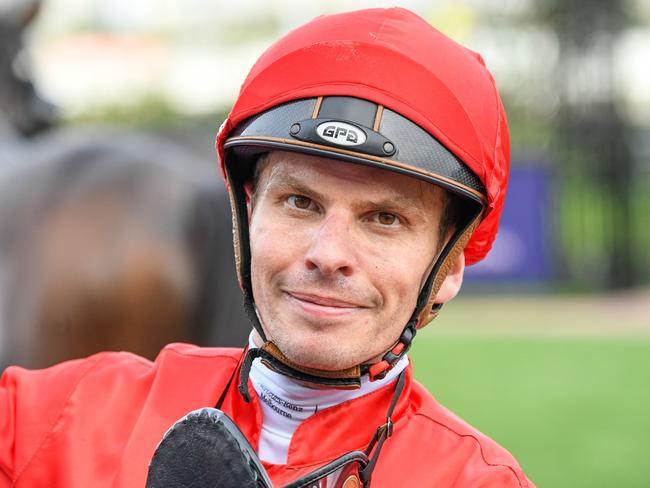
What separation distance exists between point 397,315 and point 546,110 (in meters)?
13.2

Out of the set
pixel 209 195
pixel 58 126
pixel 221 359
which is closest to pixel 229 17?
pixel 58 126

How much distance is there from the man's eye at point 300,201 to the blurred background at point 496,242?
6.74 feet

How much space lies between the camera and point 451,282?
1935 millimetres

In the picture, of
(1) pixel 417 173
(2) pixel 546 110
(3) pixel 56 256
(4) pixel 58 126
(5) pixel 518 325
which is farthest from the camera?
(2) pixel 546 110

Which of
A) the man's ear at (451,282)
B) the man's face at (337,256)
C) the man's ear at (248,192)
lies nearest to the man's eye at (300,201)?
the man's face at (337,256)

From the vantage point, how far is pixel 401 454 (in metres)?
1.73

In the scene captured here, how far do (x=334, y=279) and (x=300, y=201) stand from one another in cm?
16

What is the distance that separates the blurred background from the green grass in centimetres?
2

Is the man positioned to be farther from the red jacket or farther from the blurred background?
the blurred background

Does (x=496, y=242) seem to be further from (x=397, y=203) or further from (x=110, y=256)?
(x=397, y=203)

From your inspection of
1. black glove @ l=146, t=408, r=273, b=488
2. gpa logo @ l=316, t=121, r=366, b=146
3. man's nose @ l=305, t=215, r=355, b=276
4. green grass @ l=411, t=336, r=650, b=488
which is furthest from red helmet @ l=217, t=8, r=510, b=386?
green grass @ l=411, t=336, r=650, b=488

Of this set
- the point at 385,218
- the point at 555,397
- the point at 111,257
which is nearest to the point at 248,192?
the point at 385,218

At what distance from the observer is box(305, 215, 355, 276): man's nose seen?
163 centimetres

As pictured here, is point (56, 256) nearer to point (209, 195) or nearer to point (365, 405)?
point (209, 195)
